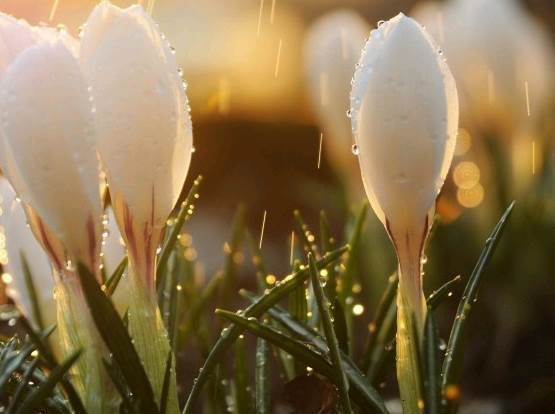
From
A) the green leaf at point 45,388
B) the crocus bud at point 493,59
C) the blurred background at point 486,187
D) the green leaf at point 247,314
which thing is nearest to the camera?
the green leaf at point 45,388

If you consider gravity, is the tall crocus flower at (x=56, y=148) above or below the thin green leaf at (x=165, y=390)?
above

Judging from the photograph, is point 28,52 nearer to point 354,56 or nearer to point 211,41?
point 354,56

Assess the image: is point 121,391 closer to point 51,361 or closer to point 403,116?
point 51,361

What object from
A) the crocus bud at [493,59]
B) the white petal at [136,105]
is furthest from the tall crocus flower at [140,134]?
the crocus bud at [493,59]

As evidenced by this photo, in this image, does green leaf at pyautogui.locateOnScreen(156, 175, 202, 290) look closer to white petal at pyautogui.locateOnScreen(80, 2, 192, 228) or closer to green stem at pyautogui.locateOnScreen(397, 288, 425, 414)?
white petal at pyautogui.locateOnScreen(80, 2, 192, 228)

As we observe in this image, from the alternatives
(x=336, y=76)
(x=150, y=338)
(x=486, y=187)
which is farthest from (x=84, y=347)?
(x=486, y=187)

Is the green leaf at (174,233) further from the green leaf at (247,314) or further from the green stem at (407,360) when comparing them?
the green stem at (407,360)
